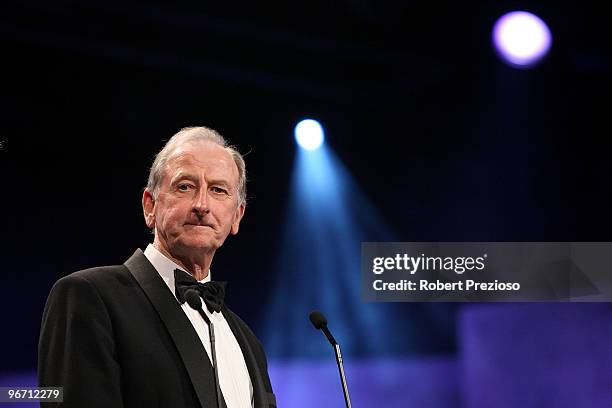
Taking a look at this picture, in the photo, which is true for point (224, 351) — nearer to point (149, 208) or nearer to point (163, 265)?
point (163, 265)

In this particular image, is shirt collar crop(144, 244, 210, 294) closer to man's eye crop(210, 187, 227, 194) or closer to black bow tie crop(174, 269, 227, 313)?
black bow tie crop(174, 269, 227, 313)

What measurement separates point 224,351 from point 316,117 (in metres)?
2.35

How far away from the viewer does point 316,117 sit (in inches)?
168

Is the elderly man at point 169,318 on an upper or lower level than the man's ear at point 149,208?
lower

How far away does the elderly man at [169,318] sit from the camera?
5.62 ft

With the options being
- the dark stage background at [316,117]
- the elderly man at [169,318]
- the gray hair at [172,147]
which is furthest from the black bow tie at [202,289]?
the dark stage background at [316,117]

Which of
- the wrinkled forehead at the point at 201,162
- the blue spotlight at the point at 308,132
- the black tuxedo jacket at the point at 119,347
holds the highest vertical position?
the blue spotlight at the point at 308,132

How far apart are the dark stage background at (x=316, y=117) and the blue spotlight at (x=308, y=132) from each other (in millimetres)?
41

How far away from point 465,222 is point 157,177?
2410mm

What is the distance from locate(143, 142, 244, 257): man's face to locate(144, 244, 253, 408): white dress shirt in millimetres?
63

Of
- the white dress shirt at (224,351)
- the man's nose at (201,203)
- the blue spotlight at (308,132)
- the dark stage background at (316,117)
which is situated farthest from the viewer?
the blue spotlight at (308,132)

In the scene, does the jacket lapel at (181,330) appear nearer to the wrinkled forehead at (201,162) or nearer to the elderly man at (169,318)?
the elderly man at (169,318)

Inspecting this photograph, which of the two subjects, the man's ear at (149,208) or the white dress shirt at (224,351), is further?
the man's ear at (149,208)

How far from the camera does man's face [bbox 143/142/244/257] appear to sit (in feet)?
6.88
